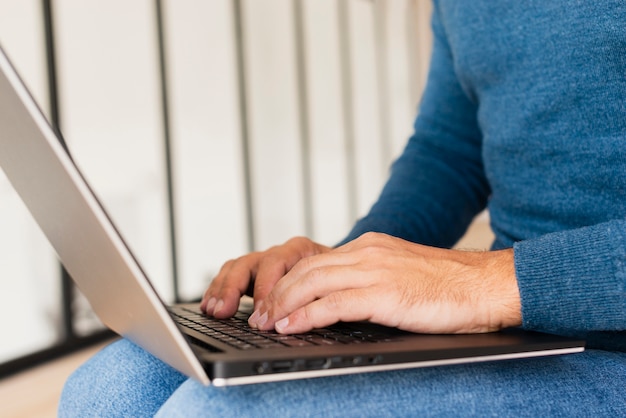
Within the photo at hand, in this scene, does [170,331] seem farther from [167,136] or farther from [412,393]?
[167,136]

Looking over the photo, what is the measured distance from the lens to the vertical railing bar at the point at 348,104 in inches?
233

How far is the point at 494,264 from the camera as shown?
0.68m

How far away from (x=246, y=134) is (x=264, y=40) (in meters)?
0.73

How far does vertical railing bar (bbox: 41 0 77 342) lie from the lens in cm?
299

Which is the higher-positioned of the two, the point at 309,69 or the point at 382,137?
the point at 309,69

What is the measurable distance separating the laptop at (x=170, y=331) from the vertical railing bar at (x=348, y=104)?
536cm

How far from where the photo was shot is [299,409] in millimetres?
521

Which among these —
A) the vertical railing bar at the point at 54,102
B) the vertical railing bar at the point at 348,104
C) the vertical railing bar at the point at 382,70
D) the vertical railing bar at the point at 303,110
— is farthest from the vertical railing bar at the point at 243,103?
the vertical railing bar at the point at 382,70

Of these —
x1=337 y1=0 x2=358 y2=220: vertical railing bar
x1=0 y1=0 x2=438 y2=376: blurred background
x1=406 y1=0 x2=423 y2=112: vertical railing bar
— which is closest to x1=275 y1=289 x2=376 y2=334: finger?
x1=0 y1=0 x2=438 y2=376: blurred background

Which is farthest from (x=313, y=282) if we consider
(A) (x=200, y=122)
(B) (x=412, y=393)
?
(A) (x=200, y=122)

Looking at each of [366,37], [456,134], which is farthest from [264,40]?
[456,134]

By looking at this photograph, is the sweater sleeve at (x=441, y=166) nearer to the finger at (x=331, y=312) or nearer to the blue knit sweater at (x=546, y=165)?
the blue knit sweater at (x=546, y=165)

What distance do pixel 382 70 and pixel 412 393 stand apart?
621 centimetres

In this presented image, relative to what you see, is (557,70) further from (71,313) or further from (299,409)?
(71,313)
